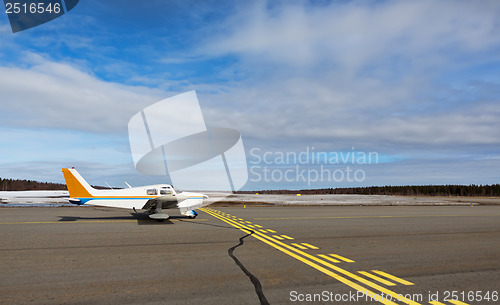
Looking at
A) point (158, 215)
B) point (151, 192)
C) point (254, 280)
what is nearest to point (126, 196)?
point (151, 192)

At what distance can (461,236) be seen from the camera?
13680 millimetres

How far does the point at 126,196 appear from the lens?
60.7 ft

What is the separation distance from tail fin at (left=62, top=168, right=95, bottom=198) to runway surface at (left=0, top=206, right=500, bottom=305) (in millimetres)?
4501

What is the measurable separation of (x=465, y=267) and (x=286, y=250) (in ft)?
15.8

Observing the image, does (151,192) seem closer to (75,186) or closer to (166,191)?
(166,191)

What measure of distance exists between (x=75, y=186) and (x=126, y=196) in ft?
9.55

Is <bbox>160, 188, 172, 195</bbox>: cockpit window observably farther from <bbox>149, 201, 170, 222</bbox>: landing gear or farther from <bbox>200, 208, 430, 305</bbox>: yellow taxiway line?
<bbox>200, 208, 430, 305</bbox>: yellow taxiway line

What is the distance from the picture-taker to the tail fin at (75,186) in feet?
60.0

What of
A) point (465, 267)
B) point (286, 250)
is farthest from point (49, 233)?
point (465, 267)

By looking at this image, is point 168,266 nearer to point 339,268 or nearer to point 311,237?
point 339,268

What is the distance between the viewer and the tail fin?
1828 cm

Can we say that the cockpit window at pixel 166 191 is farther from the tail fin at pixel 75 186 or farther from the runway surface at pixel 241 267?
the runway surface at pixel 241 267

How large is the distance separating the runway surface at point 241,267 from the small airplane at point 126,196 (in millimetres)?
4405

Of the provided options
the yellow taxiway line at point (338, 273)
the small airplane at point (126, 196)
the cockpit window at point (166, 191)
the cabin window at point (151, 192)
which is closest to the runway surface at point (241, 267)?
the yellow taxiway line at point (338, 273)
